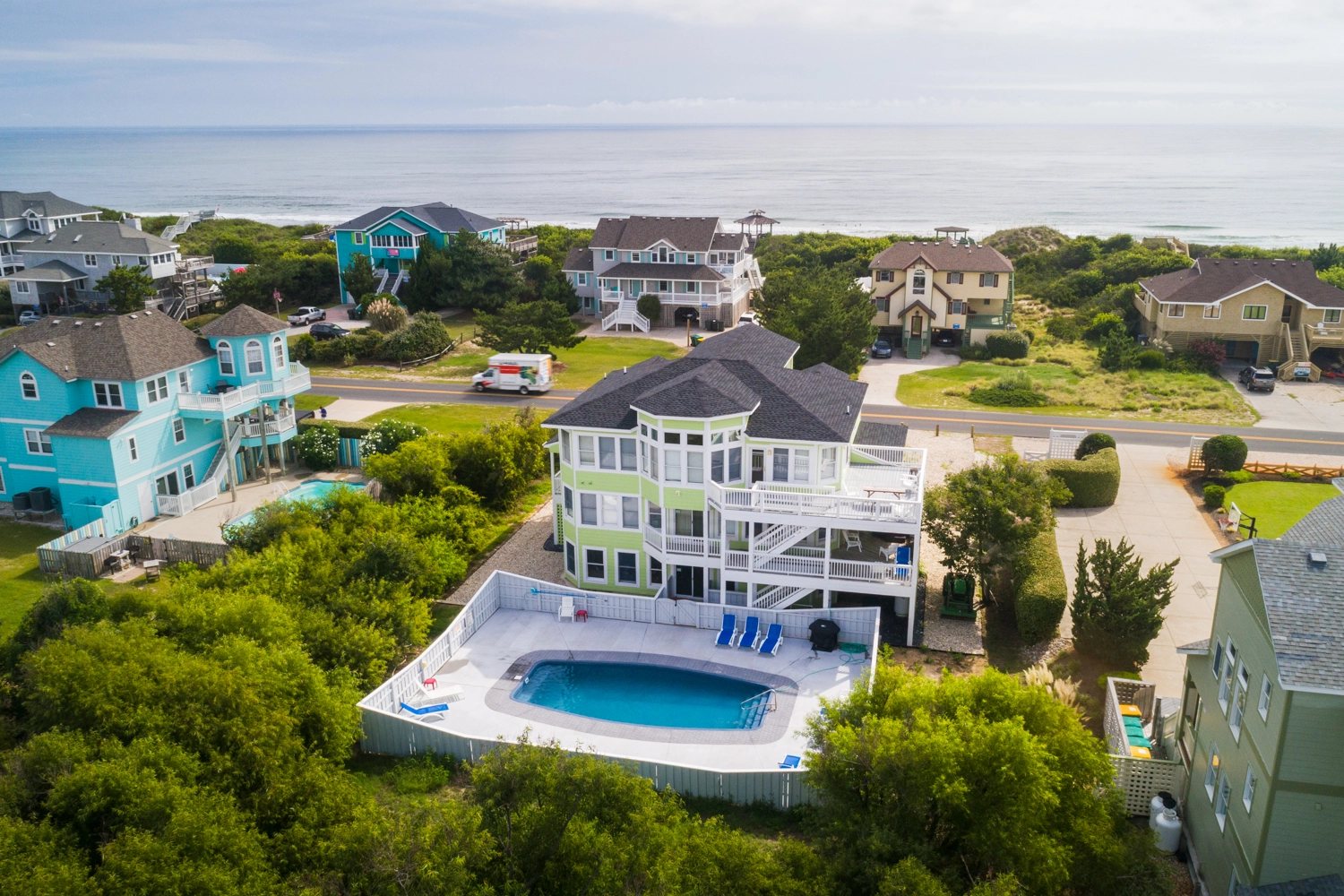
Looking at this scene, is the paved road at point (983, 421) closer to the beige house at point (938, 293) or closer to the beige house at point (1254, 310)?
the beige house at point (1254, 310)

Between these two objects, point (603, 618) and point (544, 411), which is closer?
point (603, 618)

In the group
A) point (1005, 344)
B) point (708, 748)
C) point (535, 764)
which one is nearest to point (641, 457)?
point (708, 748)

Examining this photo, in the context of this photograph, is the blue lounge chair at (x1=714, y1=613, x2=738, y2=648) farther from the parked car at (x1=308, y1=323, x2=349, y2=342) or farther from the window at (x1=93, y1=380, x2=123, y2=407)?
the parked car at (x1=308, y1=323, x2=349, y2=342)

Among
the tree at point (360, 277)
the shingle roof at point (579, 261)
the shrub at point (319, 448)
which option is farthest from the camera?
the shingle roof at point (579, 261)

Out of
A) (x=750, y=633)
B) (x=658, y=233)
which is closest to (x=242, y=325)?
(x=750, y=633)

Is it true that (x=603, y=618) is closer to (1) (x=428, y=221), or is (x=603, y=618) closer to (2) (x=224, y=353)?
(2) (x=224, y=353)

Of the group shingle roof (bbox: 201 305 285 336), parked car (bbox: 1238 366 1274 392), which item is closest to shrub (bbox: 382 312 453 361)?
shingle roof (bbox: 201 305 285 336)

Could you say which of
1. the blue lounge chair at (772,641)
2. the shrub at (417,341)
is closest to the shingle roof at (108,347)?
the shrub at (417,341)
